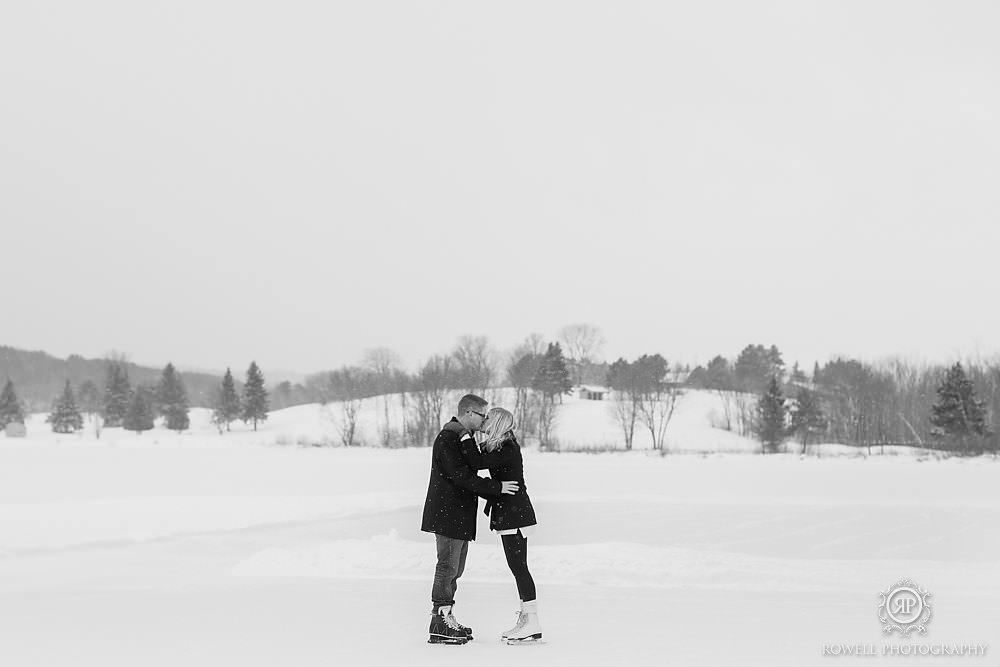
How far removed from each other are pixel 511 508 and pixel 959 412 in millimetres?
51297

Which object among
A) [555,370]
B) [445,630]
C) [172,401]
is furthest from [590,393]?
[445,630]

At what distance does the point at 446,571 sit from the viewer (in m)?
5.67

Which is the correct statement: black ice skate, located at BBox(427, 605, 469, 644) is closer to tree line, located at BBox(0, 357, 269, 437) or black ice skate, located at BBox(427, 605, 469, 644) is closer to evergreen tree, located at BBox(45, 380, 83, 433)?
tree line, located at BBox(0, 357, 269, 437)

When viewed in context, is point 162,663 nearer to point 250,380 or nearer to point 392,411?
point 392,411

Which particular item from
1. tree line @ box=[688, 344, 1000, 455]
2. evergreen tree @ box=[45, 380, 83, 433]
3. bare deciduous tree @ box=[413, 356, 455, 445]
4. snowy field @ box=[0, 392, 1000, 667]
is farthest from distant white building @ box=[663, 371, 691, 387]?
evergreen tree @ box=[45, 380, 83, 433]

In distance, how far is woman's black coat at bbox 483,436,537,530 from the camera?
5.54m

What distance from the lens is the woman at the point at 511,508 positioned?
5504 millimetres

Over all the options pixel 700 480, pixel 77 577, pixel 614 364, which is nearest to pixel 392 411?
pixel 614 364

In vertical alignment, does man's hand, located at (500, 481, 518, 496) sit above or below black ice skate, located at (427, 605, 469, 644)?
above

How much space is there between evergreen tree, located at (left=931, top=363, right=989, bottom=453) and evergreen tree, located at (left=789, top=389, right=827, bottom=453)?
9.50 meters

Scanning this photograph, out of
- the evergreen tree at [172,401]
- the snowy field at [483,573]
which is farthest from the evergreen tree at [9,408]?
the snowy field at [483,573]

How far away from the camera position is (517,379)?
7094 cm

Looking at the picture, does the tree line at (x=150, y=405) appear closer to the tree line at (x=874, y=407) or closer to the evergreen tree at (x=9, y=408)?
the evergreen tree at (x=9, y=408)

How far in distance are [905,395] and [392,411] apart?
44831mm
